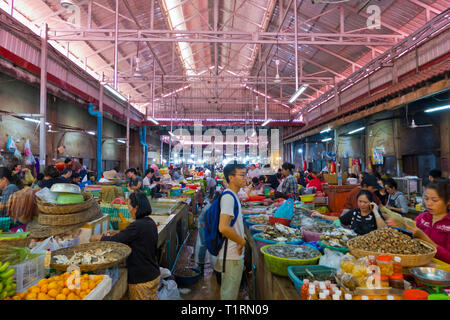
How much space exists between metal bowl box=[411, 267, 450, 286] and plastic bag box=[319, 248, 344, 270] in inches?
19.3

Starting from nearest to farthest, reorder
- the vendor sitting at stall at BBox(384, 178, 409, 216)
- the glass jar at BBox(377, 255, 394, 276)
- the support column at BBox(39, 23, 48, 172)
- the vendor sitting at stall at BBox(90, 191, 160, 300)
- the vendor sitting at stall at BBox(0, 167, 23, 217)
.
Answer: the glass jar at BBox(377, 255, 394, 276) → the vendor sitting at stall at BBox(90, 191, 160, 300) → the vendor sitting at stall at BBox(0, 167, 23, 217) → the vendor sitting at stall at BBox(384, 178, 409, 216) → the support column at BBox(39, 23, 48, 172)

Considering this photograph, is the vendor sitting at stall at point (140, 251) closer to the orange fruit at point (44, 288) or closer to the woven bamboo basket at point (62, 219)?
the woven bamboo basket at point (62, 219)

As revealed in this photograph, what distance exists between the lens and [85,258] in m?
2.12

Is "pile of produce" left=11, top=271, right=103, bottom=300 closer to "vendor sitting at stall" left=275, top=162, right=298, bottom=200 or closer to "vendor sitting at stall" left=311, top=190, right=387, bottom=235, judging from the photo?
"vendor sitting at stall" left=311, top=190, right=387, bottom=235

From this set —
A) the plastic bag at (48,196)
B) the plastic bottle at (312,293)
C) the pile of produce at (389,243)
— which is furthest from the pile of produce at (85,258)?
the pile of produce at (389,243)

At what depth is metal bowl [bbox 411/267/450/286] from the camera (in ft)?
5.65

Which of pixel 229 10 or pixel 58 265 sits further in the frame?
pixel 229 10

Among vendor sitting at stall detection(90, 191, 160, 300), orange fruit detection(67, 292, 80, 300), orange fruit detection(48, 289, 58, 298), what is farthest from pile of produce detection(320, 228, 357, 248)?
orange fruit detection(48, 289, 58, 298)

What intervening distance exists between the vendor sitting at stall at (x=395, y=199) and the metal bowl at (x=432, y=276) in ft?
11.5

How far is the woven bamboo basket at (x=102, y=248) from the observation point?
2.01 m

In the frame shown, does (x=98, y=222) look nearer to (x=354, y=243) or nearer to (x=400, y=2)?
(x=354, y=243)

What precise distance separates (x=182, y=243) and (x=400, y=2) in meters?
8.65

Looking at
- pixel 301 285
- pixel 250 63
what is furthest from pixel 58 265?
pixel 250 63
